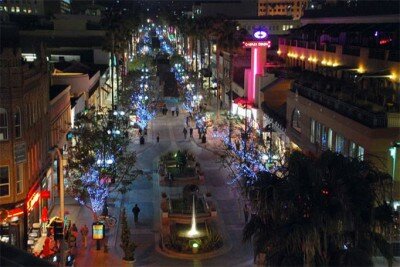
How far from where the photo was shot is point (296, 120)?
47312 mm

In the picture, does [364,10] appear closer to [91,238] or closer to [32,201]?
[91,238]

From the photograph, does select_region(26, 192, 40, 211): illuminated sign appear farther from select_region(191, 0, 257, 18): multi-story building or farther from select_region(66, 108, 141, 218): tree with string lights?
select_region(191, 0, 257, 18): multi-story building

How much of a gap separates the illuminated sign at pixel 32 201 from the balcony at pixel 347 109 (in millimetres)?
16936

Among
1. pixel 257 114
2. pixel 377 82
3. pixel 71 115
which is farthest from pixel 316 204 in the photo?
pixel 257 114

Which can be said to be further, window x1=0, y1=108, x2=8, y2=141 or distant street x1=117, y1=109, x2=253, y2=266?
window x1=0, y1=108, x2=8, y2=141

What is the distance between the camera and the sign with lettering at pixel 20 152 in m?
31.6

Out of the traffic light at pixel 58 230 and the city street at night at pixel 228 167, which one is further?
the traffic light at pixel 58 230

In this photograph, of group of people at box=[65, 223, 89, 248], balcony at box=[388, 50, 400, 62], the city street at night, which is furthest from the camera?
balcony at box=[388, 50, 400, 62]

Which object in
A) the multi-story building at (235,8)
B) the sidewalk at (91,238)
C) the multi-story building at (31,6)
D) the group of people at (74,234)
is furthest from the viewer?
the multi-story building at (31,6)

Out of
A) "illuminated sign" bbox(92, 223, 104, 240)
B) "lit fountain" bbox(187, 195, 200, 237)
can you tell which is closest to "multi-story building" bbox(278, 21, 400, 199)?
"lit fountain" bbox(187, 195, 200, 237)

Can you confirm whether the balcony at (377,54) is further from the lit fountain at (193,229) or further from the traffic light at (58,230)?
the traffic light at (58,230)

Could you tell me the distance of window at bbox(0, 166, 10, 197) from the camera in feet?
102

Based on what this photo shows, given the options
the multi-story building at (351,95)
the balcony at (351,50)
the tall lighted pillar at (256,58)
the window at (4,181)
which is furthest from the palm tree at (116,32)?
the window at (4,181)

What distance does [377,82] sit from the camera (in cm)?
4503
